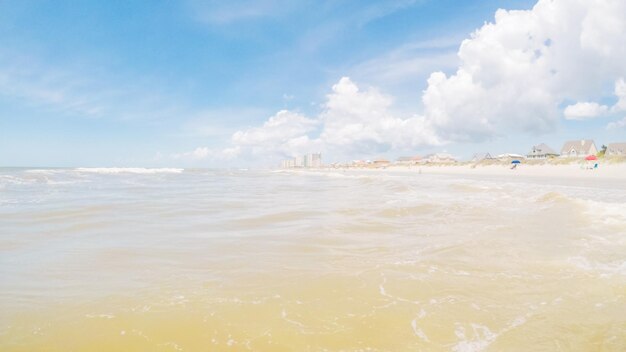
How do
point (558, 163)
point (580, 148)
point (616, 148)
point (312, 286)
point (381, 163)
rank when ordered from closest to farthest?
point (312, 286) < point (558, 163) < point (616, 148) < point (580, 148) < point (381, 163)

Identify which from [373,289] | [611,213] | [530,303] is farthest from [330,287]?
[611,213]

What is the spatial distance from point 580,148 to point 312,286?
95005 millimetres

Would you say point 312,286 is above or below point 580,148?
below

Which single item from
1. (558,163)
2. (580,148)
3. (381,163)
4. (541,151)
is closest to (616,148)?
(580,148)

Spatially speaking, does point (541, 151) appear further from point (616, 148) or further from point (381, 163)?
point (381, 163)

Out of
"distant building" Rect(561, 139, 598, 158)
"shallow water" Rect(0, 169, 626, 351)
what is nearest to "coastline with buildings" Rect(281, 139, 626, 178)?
"distant building" Rect(561, 139, 598, 158)

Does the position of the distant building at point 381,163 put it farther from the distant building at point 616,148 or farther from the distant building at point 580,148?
the distant building at point 616,148

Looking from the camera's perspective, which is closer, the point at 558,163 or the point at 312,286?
the point at 312,286

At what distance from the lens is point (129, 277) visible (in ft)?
15.7

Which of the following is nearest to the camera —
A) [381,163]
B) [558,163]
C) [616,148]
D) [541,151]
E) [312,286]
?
[312,286]

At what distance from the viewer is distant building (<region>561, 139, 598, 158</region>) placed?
7612 cm

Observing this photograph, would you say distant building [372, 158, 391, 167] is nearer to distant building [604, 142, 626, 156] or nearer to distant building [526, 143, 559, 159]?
distant building [526, 143, 559, 159]

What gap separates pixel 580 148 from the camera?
3014 inches

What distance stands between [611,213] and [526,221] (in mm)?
3117
